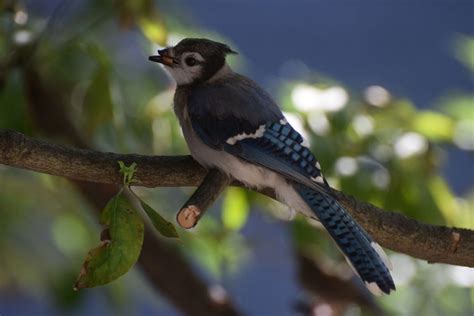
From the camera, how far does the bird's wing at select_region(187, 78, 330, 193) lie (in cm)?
139

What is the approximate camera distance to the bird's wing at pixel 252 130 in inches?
54.9

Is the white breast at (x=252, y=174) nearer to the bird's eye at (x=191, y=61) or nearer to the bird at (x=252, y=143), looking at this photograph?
the bird at (x=252, y=143)

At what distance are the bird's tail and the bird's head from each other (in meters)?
0.39

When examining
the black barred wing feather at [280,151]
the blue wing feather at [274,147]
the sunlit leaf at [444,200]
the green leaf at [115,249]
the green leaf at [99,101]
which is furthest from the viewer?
the sunlit leaf at [444,200]

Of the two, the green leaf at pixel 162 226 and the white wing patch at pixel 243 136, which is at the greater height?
the green leaf at pixel 162 226

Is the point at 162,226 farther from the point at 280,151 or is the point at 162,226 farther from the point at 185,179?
the point at 280,151

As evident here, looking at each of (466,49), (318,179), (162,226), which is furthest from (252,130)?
(466,49)

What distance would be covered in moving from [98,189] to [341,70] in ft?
4.64

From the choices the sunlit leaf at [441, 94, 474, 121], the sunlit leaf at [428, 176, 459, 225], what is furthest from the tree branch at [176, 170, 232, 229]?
the sunlit leaf at [441, 94, 474, 121]

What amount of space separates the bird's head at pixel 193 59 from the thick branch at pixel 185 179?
0.31m

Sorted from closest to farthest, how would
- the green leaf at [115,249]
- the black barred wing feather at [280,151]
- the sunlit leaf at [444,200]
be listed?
the green leaf at [115,249] → the black barred wing feather at [280,151] → the sunlit leaf at [444,200]

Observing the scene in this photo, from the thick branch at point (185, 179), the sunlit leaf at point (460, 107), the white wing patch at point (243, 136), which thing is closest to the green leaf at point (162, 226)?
the thick branch at point (185, 179)

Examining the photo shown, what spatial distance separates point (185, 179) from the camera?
1300 millimetres

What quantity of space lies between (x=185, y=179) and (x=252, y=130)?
0.20m
